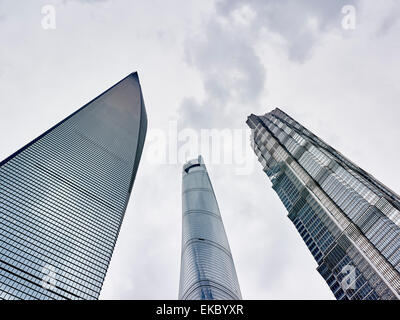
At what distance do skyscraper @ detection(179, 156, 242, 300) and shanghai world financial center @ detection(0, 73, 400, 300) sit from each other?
0.59 metres

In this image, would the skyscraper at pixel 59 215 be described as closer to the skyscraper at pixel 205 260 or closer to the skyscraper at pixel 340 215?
the skyscraper at pixel 205 260

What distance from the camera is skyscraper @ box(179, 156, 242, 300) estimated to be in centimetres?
13196

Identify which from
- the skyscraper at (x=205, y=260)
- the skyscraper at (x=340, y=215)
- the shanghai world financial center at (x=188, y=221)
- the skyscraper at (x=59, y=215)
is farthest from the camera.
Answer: the skyscraper at (x=205, y=260)

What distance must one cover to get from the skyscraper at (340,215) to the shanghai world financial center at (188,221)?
307 mm

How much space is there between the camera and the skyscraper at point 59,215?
9769 cm

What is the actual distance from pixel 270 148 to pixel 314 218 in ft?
151

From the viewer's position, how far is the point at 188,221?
183125 mm

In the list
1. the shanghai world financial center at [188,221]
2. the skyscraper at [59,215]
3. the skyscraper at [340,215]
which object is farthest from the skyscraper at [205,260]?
the skyscraper at [340,215]

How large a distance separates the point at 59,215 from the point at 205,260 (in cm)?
6616

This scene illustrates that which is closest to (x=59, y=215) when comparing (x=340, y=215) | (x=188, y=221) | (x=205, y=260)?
(x=205, y=260)

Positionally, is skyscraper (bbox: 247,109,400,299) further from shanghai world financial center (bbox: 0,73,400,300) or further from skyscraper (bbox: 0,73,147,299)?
skyscraper (bbox: 0,73,147,299)

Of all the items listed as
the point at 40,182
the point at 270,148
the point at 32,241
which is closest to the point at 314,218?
the point at 270,148

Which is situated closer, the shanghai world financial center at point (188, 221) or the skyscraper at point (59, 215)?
the shanghai world financial center at point (188, 221)

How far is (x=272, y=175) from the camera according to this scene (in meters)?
152
